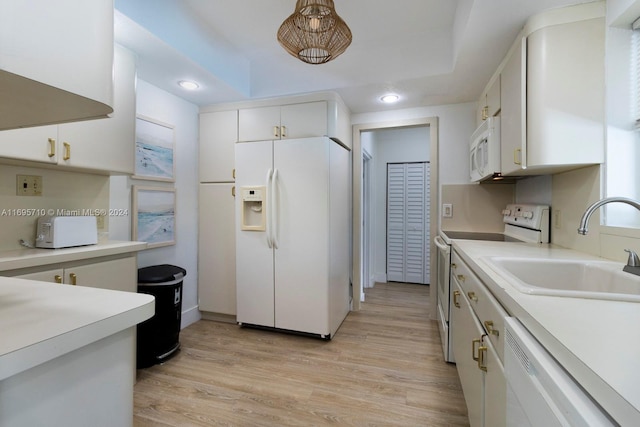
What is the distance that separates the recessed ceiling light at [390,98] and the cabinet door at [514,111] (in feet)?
3.06

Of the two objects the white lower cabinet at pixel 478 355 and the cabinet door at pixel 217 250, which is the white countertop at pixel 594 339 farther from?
the cabinet door at pixel 217 250

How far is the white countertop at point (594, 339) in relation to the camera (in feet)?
1.35

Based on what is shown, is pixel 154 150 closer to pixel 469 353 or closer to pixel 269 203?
pixel 269 203

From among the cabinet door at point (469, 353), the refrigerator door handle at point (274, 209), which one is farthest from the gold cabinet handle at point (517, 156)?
the refrigerator door handle at point (274, 209)

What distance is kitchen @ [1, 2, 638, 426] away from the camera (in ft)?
5.08

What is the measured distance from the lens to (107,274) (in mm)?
1688

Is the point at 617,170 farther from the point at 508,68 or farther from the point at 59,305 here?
the point at 59,305

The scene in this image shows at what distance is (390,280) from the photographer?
450 centimetres

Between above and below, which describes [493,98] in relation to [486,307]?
above

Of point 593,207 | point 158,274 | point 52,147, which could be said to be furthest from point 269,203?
point 593,207

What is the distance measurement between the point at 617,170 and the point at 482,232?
1.41 m

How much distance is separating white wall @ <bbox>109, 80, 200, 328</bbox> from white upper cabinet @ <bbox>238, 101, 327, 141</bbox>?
21.9 inches

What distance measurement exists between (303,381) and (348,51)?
2645 mm

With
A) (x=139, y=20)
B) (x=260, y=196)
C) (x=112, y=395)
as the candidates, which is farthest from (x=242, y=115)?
(x=112, y=395)
